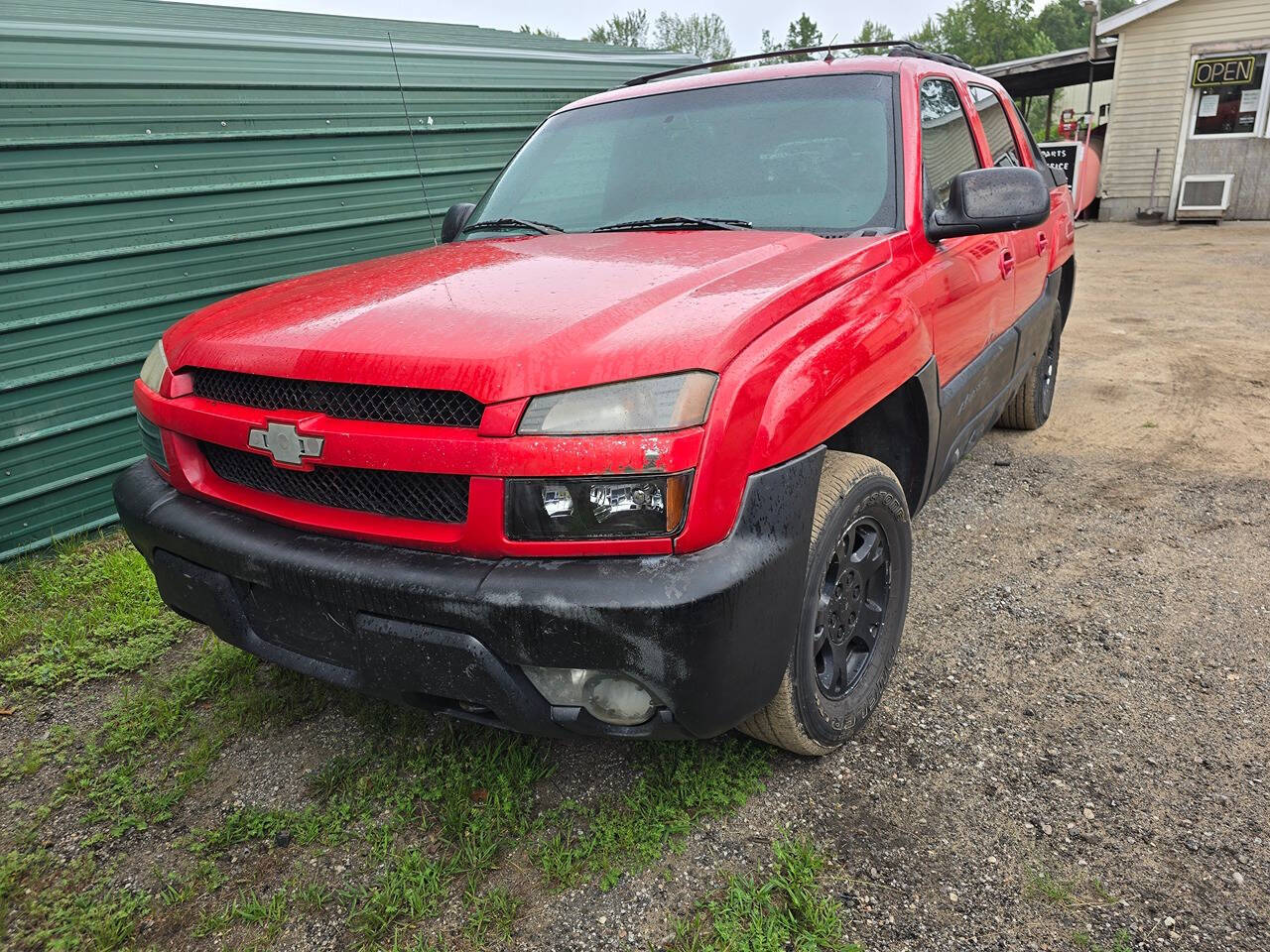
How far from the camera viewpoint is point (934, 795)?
2.13 meters

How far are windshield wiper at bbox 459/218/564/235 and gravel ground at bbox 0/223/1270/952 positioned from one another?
1698 mm

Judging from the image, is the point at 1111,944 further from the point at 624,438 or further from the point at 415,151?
the point at 415,151

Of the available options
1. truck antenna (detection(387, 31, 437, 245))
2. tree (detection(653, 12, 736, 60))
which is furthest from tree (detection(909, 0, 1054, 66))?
truck antenna (detection(387, 31, 437, 245))

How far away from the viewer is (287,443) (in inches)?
72.2

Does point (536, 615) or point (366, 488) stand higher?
point (366, 488)

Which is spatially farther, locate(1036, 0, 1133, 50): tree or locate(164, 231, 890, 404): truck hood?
locate(1036, 0, 1133, 50): tree

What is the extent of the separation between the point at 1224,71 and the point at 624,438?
16297mm

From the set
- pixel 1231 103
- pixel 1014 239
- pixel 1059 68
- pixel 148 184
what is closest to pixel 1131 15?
pixel 1231 103

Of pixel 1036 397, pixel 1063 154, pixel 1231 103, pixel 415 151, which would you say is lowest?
pixel 1036 397

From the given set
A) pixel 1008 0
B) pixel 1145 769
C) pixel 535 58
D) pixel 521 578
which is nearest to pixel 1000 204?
pixel 1145 769

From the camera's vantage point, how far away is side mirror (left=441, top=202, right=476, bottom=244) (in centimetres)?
331

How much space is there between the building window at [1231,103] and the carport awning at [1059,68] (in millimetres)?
1856

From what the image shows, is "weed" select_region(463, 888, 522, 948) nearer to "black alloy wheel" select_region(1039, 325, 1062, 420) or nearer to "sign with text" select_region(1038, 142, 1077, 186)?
"black alloy wheel" select_region(1039, 325, 1062, 420)

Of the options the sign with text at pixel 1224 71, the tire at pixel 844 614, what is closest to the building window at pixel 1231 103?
the sign with text at pixel 1224 71
